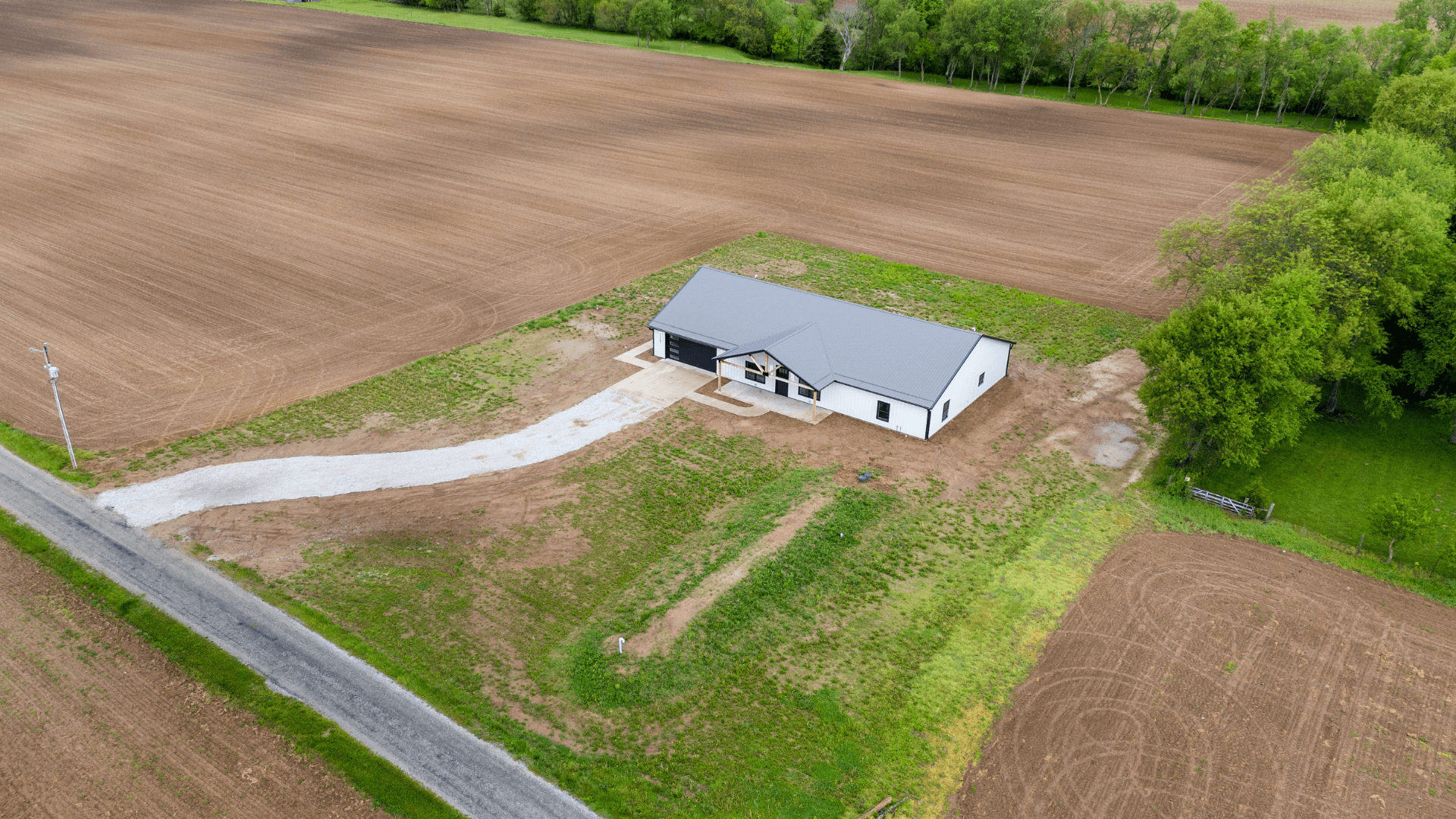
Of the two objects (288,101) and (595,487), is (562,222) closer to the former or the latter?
(595,487)

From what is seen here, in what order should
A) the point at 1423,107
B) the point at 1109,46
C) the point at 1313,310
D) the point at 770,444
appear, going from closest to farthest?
1. the point at 1313,310
2. the point at 770,444
3. the point at 1423,107
4. the point at 1109,46

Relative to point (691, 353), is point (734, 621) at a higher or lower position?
lower

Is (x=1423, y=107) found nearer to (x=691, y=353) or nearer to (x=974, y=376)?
(x=974, y=376)

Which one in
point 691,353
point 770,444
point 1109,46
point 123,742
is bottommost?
point 123,742

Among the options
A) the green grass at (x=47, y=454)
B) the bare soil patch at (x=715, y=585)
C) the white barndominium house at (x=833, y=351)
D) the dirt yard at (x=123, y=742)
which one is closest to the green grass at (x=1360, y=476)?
the white barndominium house at (x=833, y=351)

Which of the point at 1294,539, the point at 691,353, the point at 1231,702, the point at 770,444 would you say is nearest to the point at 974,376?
the point at 770,444

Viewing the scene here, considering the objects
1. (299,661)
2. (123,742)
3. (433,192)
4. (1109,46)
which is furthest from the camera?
(1109,46)

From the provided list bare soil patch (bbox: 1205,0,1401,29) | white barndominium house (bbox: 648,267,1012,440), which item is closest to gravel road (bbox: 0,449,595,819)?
white barndominium house (bbox: 648,267,1012,440)

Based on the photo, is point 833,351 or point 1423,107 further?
point 1423,107
